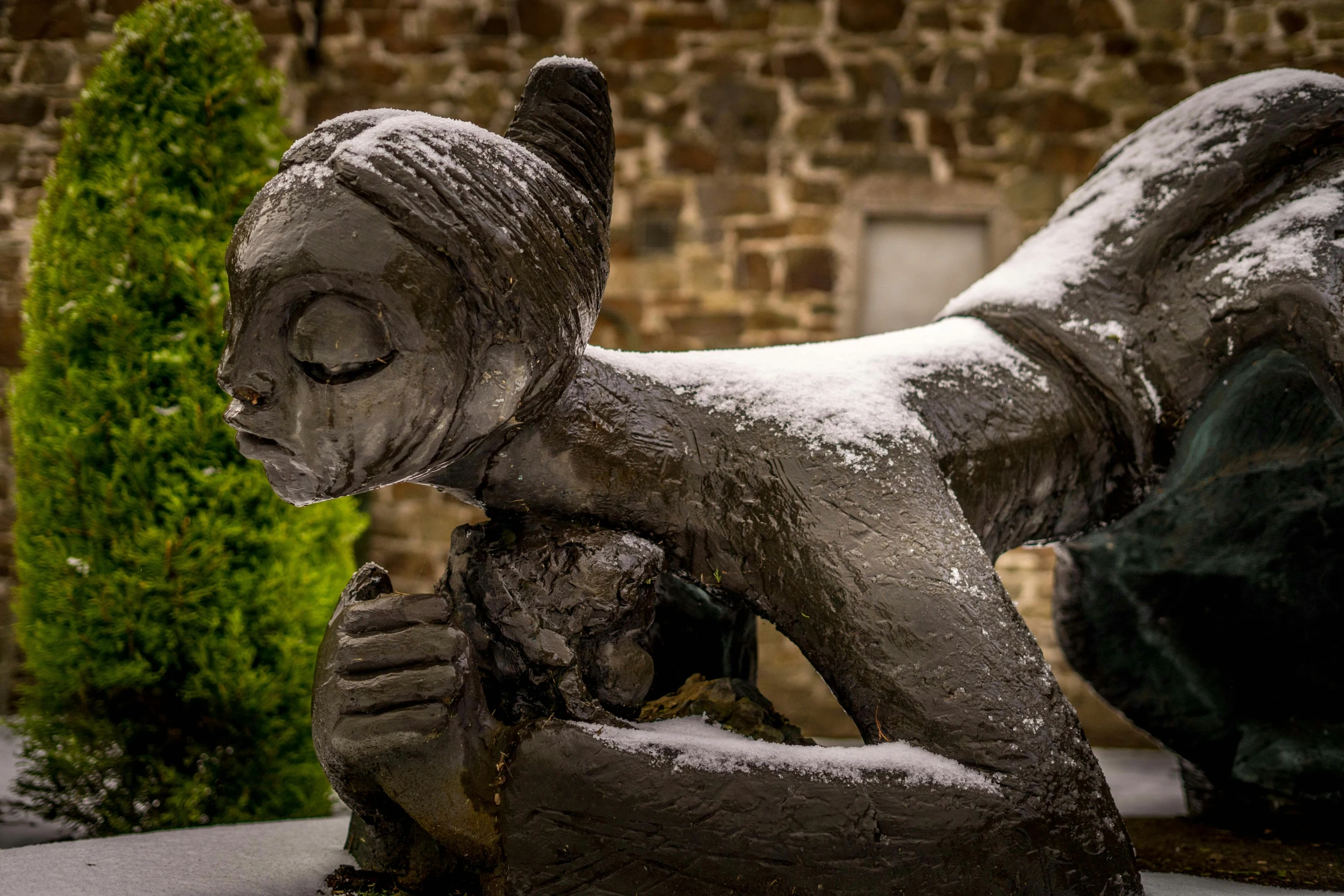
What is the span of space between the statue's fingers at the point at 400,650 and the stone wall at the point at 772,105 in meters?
4.05

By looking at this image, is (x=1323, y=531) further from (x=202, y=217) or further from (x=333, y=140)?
(x=202, y=217)

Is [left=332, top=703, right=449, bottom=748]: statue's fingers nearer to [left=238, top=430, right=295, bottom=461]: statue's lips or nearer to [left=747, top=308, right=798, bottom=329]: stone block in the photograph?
[left=238, top=430, right=295, bottom=461]: statue's lips

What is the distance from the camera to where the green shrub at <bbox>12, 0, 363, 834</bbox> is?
248cm

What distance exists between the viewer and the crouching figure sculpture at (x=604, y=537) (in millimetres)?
1190

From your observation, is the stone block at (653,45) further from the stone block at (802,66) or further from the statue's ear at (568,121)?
the statue's ear at (568,121)

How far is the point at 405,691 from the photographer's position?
121 cm

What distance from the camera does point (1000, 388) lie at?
5.38 ft

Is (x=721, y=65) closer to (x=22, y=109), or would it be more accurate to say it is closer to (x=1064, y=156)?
(x=1064, y=156)

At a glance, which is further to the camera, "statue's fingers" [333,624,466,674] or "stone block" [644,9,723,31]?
"stone block" [644,9,723,31]

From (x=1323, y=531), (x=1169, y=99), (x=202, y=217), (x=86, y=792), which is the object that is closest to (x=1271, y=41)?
(x=1169, y=99)

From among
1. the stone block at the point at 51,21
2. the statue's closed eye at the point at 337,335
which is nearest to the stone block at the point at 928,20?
the stone block at the point at 51,21

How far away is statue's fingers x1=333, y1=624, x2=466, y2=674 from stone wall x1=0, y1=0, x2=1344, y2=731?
159 inches

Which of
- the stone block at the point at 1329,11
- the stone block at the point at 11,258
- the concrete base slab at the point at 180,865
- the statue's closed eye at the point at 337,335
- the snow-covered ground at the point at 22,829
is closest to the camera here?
the statue's closed eye at the point at 337,335

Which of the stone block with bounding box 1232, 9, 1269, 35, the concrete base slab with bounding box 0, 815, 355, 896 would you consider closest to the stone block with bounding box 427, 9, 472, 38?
the stone block with bounding box 1232, 9, 1269, 35
